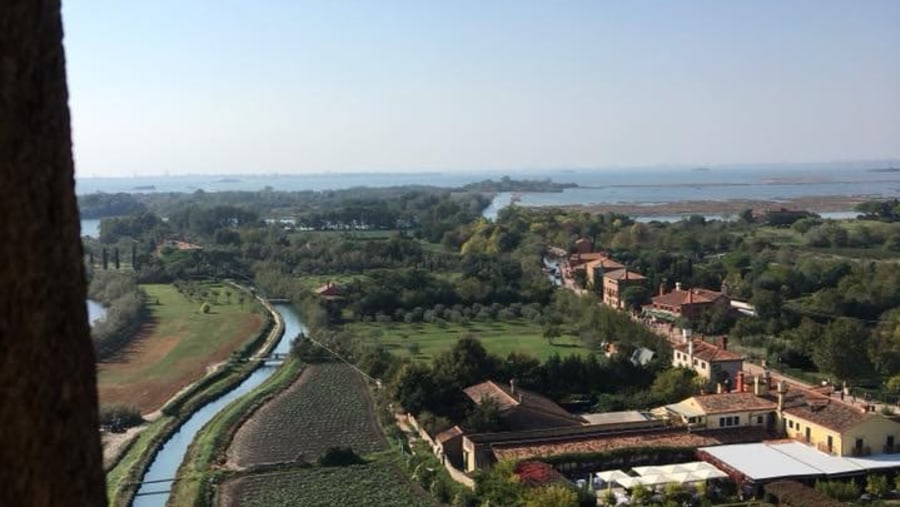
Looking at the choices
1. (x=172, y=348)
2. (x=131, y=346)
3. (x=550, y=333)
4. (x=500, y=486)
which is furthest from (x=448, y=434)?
(x=131, y=346)

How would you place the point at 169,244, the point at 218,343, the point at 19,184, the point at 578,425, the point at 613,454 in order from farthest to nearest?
1. the point at 169,244
2. the point at 218,343
3. the point at 578,425
4. the point at 613,454
5. the point at 19,184

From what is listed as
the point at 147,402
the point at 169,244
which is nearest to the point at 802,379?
the point at 147,402

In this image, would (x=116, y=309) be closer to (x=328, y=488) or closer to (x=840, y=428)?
(x=328, y=488)

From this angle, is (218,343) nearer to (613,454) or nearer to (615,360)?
(615,360)

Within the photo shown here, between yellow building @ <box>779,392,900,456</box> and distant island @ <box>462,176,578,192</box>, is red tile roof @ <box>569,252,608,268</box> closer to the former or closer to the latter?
yellow building @ <box>779,392,900,456</box>

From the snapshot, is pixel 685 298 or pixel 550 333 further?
pixel 685 298

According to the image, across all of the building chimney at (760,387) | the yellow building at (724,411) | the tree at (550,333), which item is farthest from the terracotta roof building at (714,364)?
the tree at (550,333)
